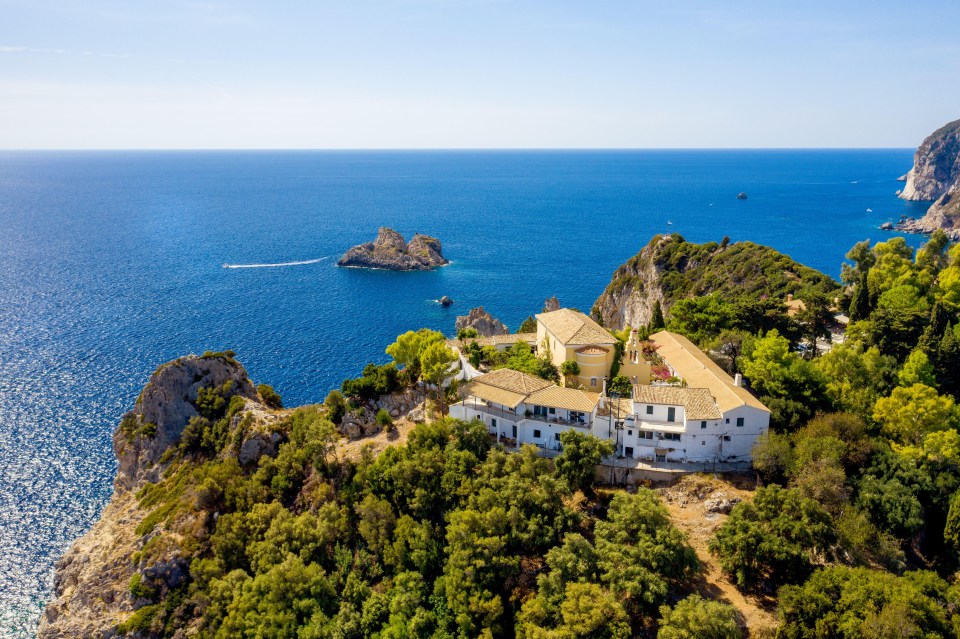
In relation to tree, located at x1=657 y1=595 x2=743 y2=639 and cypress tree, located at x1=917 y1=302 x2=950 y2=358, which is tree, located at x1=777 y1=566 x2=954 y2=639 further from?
cypress tree, located at x1=917 y1=302 x2=950 y2=358

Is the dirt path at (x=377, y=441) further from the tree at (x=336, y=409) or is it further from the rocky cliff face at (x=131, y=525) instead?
the rocky cliff face at (x=131, y=525)

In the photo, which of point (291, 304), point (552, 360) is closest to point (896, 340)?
point (552, 360)

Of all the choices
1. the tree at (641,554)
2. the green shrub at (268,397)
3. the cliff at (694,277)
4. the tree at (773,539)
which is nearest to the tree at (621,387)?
the tree at (641,554)

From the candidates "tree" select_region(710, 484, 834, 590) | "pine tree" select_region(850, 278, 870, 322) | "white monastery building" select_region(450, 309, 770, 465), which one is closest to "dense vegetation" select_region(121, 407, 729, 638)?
"tree" select_region(710, 484, 834, 590)

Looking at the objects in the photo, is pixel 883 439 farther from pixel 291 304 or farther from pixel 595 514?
pixel 291 304

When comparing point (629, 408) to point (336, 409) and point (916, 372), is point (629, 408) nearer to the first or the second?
point (916, 372)

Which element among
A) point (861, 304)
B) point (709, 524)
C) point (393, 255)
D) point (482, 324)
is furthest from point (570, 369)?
point (393, 255)
